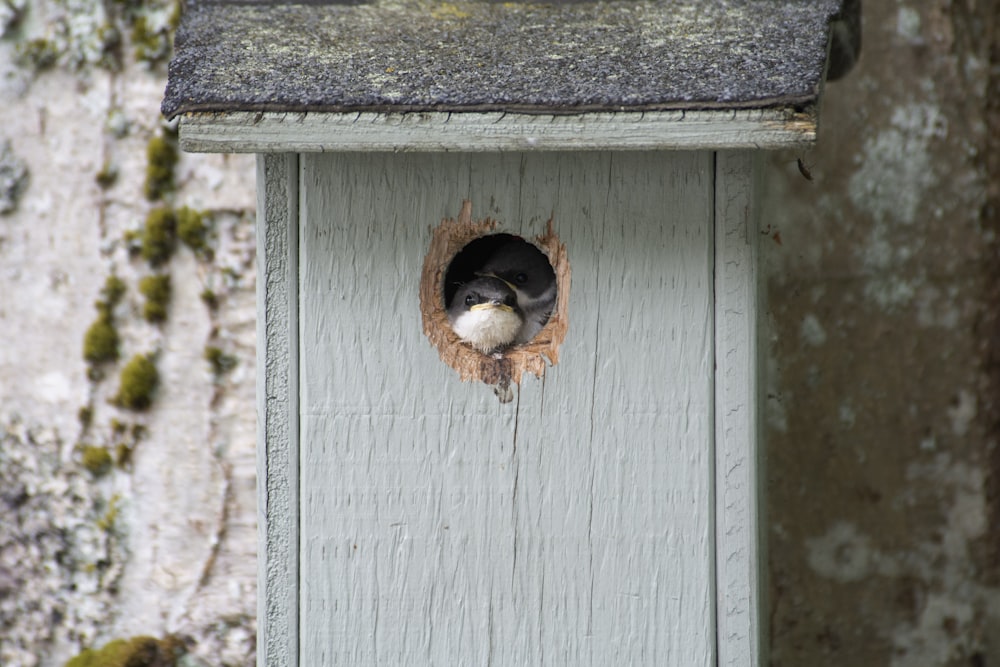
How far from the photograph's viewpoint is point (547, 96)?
4.75 ft

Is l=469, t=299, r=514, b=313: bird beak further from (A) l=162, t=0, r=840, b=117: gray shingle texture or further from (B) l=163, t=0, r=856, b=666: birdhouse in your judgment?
(A) l=162, t=0, r=840, b=117: gray shingle texture

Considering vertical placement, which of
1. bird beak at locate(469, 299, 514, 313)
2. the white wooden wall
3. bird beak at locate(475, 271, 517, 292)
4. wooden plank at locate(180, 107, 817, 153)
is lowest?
the white wooden wall

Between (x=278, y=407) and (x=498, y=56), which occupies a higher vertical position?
(x=498, y=56)

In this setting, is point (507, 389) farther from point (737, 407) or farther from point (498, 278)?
point (498, 278)

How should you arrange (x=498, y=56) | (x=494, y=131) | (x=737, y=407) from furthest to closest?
(x=737, y=407) < (x=498, y=56) < (x=494, y=131)

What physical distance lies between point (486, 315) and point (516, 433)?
0.32 m

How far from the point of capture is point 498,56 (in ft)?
5.14

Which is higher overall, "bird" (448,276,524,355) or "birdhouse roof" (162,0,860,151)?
"birdhouse roof" (162,0,860,151)

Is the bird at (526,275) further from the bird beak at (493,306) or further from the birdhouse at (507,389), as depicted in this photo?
the birdhouse at (507,389)

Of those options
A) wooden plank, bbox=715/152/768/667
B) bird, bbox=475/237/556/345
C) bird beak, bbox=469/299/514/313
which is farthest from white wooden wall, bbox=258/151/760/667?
bird, bbox=475/237/556/345

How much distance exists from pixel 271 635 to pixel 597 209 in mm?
839

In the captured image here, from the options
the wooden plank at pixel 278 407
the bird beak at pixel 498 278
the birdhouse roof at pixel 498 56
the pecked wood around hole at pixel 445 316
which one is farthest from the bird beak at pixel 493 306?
the birdhouse roof at pixel 498 56

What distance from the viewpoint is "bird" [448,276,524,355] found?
1894 millimetres

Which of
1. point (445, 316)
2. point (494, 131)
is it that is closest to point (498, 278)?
point (445, 316)
